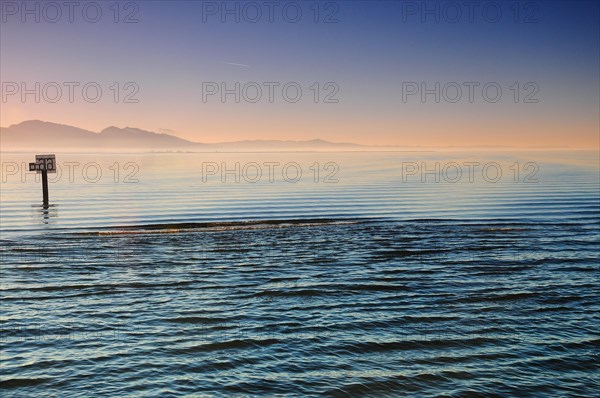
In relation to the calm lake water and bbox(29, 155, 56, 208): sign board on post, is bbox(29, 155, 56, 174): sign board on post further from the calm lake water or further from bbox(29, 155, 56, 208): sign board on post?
the calm lake water

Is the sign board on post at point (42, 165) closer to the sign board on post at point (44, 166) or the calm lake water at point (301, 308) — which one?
the sign board on post at point (44, 166)

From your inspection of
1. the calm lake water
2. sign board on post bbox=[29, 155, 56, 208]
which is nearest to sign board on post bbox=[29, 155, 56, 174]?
sign board on post bbox=[29, 155, 56, 208]

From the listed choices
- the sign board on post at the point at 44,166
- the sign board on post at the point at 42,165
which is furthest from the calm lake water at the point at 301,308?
the sign board on post at the point at 42,165

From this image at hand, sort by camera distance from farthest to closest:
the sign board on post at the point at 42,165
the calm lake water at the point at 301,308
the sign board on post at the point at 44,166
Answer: the sign board on post at the point at 42,165, the sign board on post at the point at 44,166, the calm lake water at the point at 301,308

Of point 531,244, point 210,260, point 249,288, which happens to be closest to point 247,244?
point 210,260

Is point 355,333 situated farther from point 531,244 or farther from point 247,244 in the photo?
point 531,244

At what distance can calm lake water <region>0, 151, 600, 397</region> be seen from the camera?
12.8 m

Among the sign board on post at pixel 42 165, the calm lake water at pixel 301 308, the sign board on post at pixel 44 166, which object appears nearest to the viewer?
the calm lake water at pixel 301 308

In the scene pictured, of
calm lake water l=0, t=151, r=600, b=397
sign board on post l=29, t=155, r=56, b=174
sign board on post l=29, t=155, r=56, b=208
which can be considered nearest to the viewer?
calm lake water l=0, t=151, r=600, b=397

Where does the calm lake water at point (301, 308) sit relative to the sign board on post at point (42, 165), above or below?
below

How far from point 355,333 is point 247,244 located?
13.9 m

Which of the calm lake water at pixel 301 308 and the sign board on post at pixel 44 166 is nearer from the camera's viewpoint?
the calm lake water at pixel 301 308

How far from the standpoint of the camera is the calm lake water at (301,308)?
12.8 m

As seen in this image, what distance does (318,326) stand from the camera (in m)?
16.0
